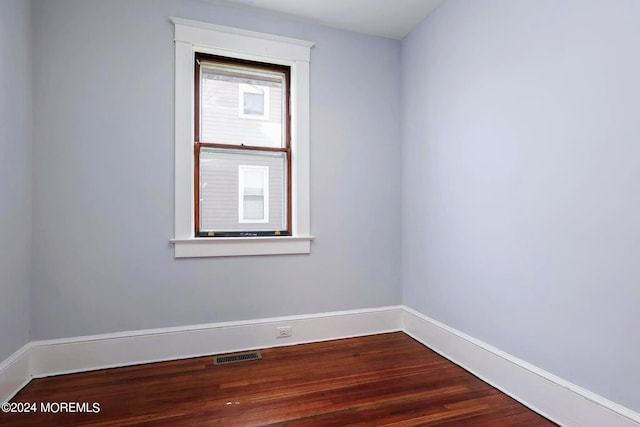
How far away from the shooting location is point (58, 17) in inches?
87.9

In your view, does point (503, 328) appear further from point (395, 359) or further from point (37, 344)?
point (37, 344)

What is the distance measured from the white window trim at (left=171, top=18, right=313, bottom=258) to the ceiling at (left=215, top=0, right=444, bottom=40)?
8.5 inches

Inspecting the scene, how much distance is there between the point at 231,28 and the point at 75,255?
206cm

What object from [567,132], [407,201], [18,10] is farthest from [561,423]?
[18,10]

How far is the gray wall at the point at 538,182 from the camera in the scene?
147 centimetres

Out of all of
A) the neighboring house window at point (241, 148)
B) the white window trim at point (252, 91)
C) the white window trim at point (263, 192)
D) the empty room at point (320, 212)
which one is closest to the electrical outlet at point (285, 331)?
the empty room at point (320, 212)

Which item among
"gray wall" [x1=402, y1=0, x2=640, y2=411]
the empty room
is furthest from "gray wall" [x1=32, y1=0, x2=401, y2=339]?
"gray wall" [x1=402, y1=0, x2=640, y2=411]

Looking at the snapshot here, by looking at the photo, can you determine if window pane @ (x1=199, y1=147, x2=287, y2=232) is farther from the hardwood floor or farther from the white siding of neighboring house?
the hardwood floor

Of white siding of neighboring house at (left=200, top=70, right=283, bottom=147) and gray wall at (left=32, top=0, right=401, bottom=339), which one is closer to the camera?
gray wall at (left=32, top=0, right=401, bottom=339)

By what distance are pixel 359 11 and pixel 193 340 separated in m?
2.95

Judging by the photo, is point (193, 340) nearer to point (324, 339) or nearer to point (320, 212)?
point (324, 339)

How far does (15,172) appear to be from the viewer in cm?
201

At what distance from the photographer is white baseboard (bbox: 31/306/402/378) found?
2.22 m

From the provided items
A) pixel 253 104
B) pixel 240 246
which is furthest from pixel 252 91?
pixel 240 246
